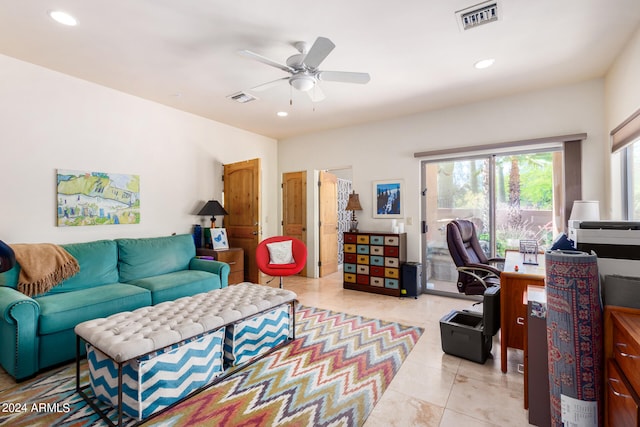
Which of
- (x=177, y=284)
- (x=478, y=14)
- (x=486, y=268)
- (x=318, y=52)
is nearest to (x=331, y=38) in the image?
(x=318, y=52)

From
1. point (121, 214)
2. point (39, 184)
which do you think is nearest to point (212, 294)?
point (121, 214)

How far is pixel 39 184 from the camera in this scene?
296 cm

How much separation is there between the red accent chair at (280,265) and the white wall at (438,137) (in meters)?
1.37

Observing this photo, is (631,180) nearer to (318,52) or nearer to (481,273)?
(481,273)

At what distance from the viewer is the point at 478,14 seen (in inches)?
85.0

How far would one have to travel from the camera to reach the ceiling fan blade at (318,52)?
2041mm

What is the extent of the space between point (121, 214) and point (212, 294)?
190cm

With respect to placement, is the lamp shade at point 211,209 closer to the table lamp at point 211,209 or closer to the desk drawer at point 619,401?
the table lamp at point 211,209

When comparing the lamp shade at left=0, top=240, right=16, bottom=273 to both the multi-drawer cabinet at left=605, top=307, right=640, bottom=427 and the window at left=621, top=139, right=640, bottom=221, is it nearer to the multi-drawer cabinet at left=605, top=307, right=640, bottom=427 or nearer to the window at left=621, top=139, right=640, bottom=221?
the multi-drawer cabinet at left=605, top=307, right=640, bottom=427

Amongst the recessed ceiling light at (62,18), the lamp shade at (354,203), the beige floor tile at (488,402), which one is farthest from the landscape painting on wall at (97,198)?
the beige floor tile at (488,402)

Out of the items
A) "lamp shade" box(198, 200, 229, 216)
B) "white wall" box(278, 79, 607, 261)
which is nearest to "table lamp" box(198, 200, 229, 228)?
"lamp shade" box(198, 200, 229, 216)

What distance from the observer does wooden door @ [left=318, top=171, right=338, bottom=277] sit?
18.5 ft

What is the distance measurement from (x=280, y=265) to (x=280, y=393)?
208cm

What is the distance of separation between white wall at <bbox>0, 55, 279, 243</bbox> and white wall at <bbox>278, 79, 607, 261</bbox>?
1808 mm
